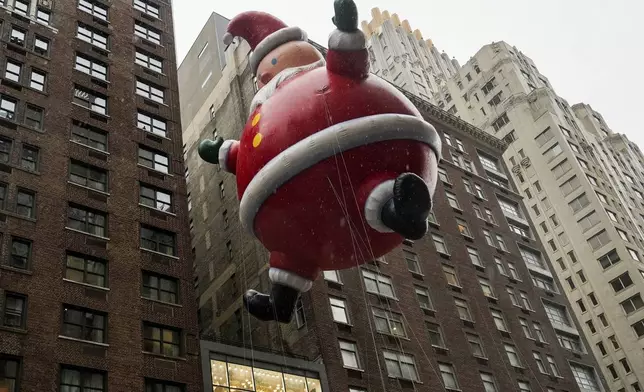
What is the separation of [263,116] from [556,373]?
133ft

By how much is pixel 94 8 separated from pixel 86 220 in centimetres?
1671

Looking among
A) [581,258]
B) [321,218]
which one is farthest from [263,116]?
[581,258]

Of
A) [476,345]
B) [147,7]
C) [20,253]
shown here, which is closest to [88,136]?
[20,253]

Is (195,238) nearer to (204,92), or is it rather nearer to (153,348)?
(204,92)

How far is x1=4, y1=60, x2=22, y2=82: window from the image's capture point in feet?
108

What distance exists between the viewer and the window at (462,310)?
41.2m

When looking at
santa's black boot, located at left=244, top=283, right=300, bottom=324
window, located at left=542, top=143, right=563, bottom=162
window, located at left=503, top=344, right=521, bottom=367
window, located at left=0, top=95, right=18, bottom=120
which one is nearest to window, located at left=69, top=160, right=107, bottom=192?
window, located at left=0, top=95, right=18, bottom=120

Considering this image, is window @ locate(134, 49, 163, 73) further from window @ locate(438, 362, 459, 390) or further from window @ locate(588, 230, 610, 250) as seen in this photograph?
window @ locate(588, 230, 610, 250)

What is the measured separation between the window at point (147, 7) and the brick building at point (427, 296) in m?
7.11

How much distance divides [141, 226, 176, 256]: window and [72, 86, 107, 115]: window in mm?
7332

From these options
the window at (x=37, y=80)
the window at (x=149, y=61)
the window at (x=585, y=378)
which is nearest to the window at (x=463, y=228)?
the window at (x=585, y=378)

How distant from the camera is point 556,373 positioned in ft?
145

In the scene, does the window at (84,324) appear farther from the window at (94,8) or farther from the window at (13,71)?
the window at (94,8)

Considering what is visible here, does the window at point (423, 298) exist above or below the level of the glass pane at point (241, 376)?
above
